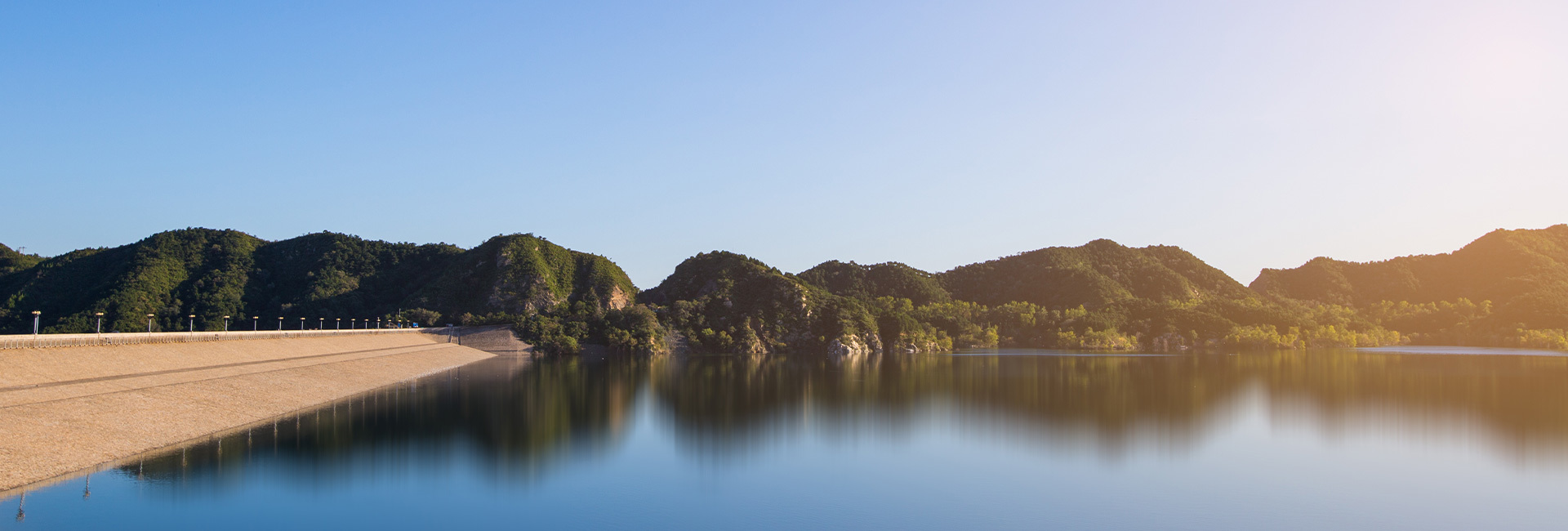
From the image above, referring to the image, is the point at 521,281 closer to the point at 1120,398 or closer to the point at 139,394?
the point at 139,394

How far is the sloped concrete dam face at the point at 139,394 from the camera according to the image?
1203 inches

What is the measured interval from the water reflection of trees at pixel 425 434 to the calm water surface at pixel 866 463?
220 mm

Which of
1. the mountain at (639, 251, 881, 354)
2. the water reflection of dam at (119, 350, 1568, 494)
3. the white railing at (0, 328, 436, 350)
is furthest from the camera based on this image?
the mountain at (639, 251, 881, 354)

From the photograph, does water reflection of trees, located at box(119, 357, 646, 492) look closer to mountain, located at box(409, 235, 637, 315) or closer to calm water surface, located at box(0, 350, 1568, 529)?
calm water surface, located at box(0, 350, 1568, 529)

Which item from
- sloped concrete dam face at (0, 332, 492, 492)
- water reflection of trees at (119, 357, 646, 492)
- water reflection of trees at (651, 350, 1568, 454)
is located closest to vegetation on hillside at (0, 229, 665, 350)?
water reflection of trees at (651, 350, 1568, 454)

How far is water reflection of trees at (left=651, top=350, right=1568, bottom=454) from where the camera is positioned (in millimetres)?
47656

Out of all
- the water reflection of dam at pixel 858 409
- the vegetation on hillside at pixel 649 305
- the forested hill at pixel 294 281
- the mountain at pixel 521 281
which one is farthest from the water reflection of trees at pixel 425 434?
the mountain at pixel 521 281

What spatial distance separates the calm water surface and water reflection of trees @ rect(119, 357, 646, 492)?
220mm

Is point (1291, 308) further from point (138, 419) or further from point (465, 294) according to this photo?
point (138, 419)

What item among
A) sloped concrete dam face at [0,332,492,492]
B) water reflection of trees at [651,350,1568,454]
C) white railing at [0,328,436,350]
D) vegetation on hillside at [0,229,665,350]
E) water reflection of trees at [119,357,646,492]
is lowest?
water reflection of trees at [651,350,1568,454]

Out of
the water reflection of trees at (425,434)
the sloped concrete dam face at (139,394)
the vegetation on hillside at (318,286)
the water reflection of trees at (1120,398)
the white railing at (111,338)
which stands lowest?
the water reflection of trees at (1120,398)

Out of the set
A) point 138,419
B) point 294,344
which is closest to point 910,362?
point 294,344

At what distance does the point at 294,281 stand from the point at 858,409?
460ft

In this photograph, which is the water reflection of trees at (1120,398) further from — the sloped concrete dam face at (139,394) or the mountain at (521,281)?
the mountain at (521,281)
